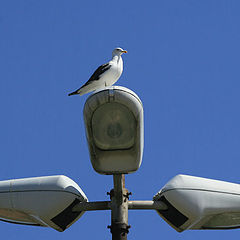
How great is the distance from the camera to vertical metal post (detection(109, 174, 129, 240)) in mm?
3646

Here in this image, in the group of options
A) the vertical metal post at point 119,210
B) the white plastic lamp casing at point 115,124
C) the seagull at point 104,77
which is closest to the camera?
the white plastic lamp casing at point 115,124

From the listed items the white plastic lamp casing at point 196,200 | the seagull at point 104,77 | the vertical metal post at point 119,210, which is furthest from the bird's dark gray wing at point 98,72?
the vertical metal post at point 119,210

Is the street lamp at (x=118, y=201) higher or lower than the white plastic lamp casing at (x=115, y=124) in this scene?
lower

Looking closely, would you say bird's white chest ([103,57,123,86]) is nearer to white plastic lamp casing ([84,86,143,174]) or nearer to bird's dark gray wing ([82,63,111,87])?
bird's dark gray wing ([82,63,111,87])

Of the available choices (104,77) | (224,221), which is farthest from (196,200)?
(104,77)

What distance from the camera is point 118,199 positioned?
3.76 meters

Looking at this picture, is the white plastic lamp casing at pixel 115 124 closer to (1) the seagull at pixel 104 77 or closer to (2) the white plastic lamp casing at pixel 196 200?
(2) the white plastic lamp casing at pixel 196 200

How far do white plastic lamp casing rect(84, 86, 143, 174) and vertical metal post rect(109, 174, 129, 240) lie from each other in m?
0.27

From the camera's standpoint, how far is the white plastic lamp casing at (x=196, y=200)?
3.94 meters

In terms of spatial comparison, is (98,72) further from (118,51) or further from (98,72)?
(118,51)

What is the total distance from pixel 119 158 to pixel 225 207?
3.37 ft

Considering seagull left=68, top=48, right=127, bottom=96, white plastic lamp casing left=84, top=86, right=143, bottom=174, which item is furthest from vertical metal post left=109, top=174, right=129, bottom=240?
seagull left=68, top=48, right=127, bottom=96

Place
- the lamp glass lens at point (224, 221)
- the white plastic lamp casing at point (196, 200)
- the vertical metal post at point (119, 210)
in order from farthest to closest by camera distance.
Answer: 1. the lamp glass lens at point (224, 221)
2. the white plastic lamp casing at point (196, 200)
3. the vertical metal post at point (119, 210)

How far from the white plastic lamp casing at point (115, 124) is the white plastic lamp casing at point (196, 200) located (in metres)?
0.65
